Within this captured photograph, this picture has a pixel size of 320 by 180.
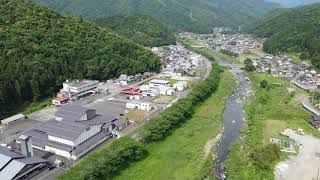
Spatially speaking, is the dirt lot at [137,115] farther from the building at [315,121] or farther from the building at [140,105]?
the building at [315,121]

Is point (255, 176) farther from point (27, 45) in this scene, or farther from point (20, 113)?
point (27, 45)

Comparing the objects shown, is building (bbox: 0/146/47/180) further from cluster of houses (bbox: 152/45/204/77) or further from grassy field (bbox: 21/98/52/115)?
cluster of houses (bbox: 152/45/204/77)

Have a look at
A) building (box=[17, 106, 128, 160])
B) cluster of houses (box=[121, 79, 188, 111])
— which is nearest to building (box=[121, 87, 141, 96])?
cluster of houses (box=[121, 79, 188, 111])

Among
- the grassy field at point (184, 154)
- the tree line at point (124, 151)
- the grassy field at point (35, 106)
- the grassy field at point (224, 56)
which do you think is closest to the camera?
the tree line at point (124, 151)

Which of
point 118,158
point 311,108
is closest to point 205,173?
point 118,158

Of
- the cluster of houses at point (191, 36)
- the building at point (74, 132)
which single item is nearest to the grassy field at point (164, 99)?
the building at point (74, 132)

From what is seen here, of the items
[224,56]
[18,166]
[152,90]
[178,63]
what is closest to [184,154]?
[18,166]

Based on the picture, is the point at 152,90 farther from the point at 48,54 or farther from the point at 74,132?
the point at 74,132
